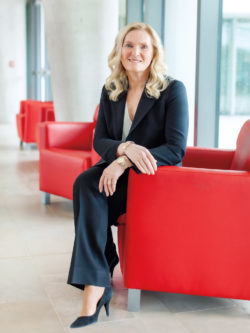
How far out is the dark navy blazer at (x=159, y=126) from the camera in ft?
7.71

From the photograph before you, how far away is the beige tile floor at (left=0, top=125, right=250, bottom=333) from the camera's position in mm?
2172

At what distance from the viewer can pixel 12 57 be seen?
1322cm

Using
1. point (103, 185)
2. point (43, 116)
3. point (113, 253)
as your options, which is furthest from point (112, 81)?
point (43, 116)

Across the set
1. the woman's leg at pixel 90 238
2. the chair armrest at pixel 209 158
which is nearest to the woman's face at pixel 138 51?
the woman's leg at pixel 90 238

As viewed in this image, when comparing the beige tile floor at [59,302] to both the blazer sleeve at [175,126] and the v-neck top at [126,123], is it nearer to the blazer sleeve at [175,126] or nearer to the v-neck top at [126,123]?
the blazer sleeve at [175,126]

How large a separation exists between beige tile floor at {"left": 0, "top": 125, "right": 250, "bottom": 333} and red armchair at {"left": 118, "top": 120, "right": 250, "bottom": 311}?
0.45 ft

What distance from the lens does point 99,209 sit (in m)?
2.26

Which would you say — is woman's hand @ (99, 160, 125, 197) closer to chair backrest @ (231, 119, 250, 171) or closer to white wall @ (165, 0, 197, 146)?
chair backrest @ (231, 119, 250, 171)

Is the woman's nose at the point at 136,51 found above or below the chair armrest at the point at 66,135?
above

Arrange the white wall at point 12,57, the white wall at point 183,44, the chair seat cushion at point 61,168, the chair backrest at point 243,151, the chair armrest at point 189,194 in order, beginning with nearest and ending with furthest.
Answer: the chair armrest at point 189,194
the chair backrest at point 243,151
the chair seat cushion at point 61,168
the white wall at point 183,44
the white wall at point 12,57

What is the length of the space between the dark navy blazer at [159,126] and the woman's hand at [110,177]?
0.10 meters

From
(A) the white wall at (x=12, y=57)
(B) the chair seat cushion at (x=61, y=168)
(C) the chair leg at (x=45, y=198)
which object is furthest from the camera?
(A) the white wall at (x=12, y=57)

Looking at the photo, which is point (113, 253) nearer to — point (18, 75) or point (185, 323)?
point (185, 323)

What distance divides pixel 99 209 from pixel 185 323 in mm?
655
